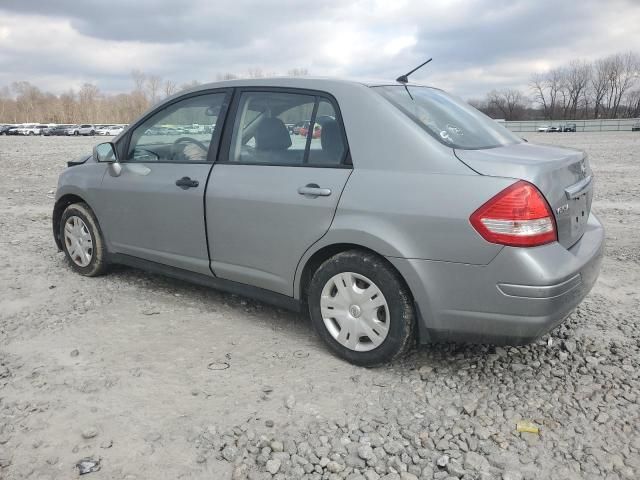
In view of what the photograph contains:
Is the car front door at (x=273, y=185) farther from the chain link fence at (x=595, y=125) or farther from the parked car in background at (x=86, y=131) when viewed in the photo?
the parked car in background at (x=86, y=131)

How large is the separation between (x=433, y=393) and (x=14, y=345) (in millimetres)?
2724

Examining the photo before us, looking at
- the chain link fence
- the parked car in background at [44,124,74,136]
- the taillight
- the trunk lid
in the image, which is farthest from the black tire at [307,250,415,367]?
the parked car in background at [44,124,74,136]

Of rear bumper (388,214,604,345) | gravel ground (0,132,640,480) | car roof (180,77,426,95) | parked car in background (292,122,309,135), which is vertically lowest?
gravel ground (0,132,640,480)

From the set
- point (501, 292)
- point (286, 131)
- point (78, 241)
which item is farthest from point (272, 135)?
point (78, 241)

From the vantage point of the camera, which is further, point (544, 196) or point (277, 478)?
point (544, 196)

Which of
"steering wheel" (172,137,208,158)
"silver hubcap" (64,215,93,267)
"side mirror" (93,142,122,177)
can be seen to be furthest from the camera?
"silver hubcap" (64,215,93,267)

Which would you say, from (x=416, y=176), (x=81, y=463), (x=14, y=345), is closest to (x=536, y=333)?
(x=416, y=176)

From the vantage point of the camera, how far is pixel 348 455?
2615 mm

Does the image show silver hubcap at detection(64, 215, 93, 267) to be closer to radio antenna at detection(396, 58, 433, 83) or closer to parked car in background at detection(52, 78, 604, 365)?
parked car in background at detection(52, 78, 604, 365)

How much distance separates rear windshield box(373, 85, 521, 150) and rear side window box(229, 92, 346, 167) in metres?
0.40

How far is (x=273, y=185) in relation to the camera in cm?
360

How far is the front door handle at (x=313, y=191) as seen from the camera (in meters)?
3.35

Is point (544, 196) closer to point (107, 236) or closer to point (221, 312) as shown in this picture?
point (221, 312)

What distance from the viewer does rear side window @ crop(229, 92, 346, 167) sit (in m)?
3.46
